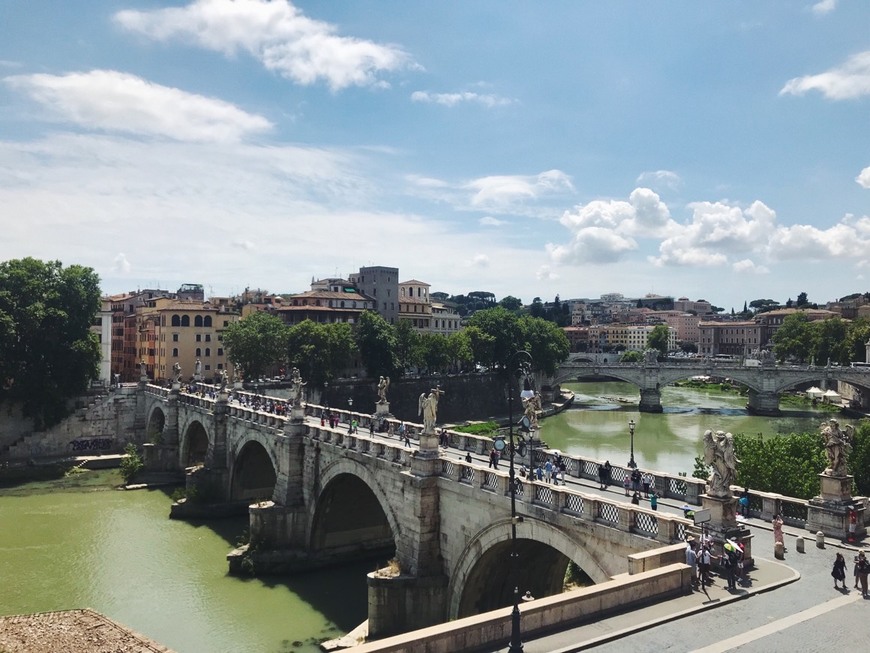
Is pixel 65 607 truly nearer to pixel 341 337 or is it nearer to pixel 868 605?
pixel 868 605

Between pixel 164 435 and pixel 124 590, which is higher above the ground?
pixel 164 435

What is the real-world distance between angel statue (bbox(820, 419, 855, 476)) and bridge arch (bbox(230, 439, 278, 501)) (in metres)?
25.8

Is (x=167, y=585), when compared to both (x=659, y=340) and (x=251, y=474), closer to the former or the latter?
(x=251, y=474)

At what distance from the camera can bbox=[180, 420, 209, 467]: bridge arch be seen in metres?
42.6

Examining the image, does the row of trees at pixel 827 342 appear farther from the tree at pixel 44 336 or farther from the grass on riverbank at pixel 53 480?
the tree at pixel 44 336

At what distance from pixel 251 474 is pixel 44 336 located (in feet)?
63.5

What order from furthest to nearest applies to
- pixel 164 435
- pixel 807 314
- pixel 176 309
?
pixel 807 314 → pixel 176 309 → pixel 164 435

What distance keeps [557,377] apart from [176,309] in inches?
1590

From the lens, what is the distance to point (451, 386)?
221 feet

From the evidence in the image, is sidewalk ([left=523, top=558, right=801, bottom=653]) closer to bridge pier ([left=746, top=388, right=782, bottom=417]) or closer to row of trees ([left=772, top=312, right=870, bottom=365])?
bridge pier ([left=746, top=388, right=782, bottom=417])

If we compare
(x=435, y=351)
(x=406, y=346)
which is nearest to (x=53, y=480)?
(x=406, y=346)

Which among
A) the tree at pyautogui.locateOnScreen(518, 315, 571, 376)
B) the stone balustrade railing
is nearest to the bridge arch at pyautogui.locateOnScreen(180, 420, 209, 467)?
the stone balustrade railing

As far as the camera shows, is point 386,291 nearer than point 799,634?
No

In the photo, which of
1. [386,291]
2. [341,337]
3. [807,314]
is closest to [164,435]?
[341,337]
